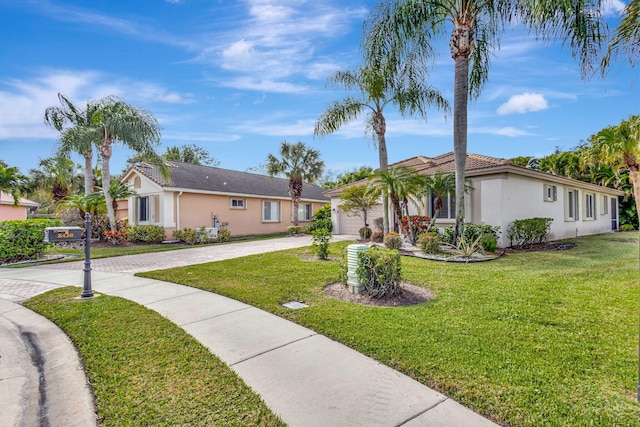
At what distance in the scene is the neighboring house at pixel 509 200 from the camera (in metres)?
12.3

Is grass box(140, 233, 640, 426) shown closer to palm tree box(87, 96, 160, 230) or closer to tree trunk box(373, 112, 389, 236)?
tree trunk box(373, 112, 389, 236)

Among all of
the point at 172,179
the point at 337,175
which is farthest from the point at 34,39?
the point at 337,175

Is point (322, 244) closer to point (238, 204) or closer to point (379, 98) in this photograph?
point (379, 98)

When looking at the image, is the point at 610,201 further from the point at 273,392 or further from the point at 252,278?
the point at 273,392

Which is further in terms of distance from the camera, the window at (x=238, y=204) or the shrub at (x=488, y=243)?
the window at (x=238, y=204)

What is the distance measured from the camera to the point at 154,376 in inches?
124

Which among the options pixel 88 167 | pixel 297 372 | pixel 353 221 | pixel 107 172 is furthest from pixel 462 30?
pixel 88 167

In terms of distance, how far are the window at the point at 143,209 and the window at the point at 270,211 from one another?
716cm

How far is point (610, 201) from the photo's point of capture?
22.6 m

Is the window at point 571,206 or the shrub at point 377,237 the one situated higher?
the window at point 571,206

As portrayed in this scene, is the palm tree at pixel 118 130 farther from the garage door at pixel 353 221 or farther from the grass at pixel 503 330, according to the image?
the garage door at pixel 353 221

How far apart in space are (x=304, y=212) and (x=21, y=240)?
16853 millimetres

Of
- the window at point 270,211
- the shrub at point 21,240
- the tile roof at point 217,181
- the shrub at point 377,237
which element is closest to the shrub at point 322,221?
the tile roof at point 217,181

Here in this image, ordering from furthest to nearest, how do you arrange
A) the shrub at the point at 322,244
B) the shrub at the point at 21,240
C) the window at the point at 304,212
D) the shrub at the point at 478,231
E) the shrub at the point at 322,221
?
the window at the point at 304,212, the shrub at the point at 322,221, the shrub at the point at 478,231, the shrub at the point at 21,240, the shrub at the point at 322,244
